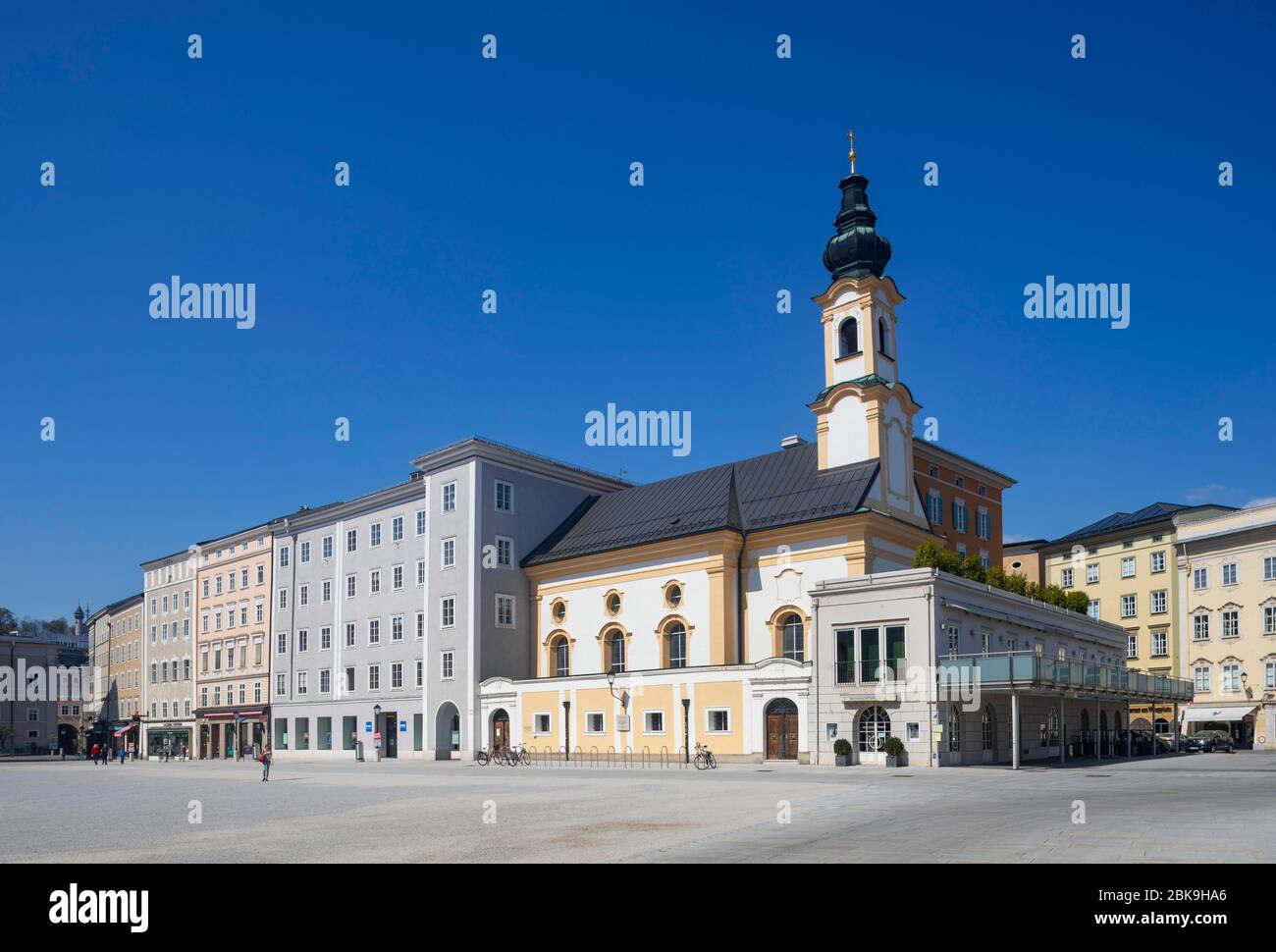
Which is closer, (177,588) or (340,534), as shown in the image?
(340,534)

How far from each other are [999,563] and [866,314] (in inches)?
1018

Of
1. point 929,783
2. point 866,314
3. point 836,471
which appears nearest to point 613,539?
point 836,471

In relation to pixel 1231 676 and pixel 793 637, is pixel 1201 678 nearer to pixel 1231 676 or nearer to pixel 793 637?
pixel 1231 676

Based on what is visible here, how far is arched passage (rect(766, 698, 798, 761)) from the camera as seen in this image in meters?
47.0

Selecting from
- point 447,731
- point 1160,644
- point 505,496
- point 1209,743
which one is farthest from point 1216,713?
point 447,731

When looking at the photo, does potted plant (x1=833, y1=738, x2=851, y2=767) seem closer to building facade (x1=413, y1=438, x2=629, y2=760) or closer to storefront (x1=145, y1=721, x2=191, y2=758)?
building facade (x1=413, y1=438, x2=629, y2=760)

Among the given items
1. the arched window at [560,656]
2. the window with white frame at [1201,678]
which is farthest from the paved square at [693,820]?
the window with white frame at [1201,678]

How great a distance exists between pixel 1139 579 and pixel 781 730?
43.8 meters

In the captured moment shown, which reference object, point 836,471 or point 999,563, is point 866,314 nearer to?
point 836,471

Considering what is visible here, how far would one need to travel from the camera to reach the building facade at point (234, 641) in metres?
80.4

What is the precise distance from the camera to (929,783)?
97.6 feet

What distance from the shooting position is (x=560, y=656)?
64.1 metres

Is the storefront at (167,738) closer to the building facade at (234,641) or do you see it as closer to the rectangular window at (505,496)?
the building facade at (234,641)
